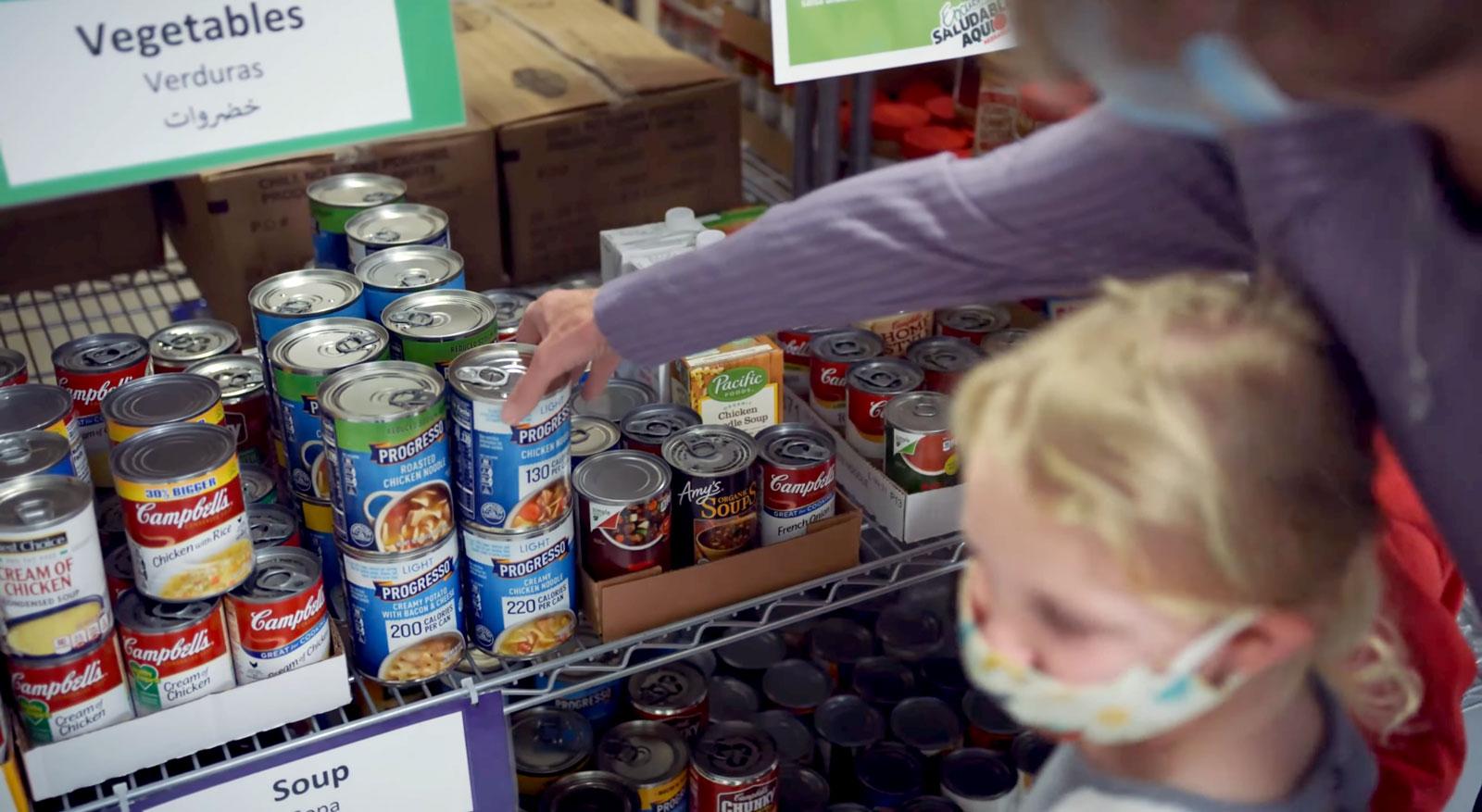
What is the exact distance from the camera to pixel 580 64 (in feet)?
5.72

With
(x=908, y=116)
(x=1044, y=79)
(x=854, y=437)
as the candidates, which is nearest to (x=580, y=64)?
(x=908, y=116)

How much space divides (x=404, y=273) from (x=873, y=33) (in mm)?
505

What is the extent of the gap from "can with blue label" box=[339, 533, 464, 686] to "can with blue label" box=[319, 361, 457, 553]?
0.01 metres

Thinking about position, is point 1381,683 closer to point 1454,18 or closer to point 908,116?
point 1454,18

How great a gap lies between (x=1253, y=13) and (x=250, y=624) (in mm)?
840

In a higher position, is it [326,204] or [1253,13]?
[1253,13]

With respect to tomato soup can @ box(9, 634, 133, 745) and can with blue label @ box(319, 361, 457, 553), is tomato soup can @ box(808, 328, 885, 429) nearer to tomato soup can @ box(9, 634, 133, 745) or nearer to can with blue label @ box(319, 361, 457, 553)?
can with blue label @ box(319, 361, 457, 553)

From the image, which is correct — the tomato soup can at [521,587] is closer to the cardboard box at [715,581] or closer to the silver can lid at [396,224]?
the cardboard box at [715,581]

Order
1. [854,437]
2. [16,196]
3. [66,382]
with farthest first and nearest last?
[854,437], [66,382], [16,196]

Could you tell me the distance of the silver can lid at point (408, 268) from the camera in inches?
50.2

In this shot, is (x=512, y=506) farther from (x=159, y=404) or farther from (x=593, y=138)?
(x=593, y=138)

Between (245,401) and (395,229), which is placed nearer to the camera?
(245,401)

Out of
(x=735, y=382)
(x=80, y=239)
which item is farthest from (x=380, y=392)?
(x=80, y=239)

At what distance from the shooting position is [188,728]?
1.04 meters
